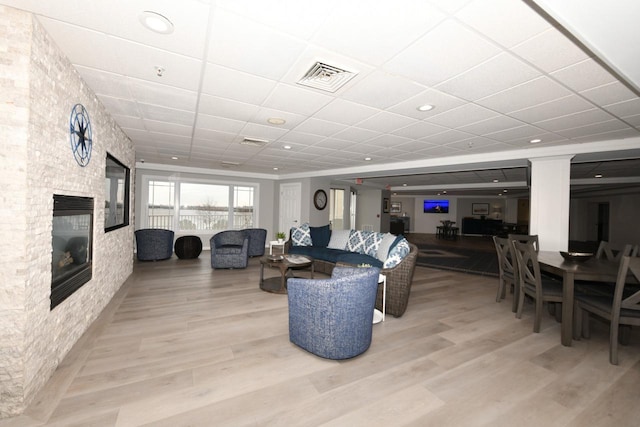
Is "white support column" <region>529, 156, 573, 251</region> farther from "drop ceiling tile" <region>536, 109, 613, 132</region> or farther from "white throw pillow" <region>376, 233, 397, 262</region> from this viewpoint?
"white throw pillow" <region>376, 233, 397, 262</region>

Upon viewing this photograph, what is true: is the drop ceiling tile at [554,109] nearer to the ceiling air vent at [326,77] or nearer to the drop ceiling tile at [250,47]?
the ceiling air vent at [326,77]

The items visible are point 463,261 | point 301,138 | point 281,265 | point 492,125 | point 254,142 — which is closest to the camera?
point 492,125

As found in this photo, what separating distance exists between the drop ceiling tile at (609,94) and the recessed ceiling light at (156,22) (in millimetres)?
3646

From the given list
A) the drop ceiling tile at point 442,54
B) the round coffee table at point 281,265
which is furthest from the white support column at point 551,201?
the round coffee table at point 281,265

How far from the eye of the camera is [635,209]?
10.9 meters

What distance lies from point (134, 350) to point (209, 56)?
2.69 meters

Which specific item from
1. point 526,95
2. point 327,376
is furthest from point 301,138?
point 327,376

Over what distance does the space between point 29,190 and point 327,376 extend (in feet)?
8.14

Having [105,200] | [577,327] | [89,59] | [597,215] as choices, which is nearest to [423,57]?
[89,59]

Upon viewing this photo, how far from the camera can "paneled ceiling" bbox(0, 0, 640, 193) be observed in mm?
1689

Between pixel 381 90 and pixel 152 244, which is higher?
pixel 381 90

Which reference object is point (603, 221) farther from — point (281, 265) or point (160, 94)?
point (160, 94)

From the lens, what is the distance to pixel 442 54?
6.81ft

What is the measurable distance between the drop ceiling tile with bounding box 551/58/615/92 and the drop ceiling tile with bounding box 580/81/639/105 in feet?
0.35
